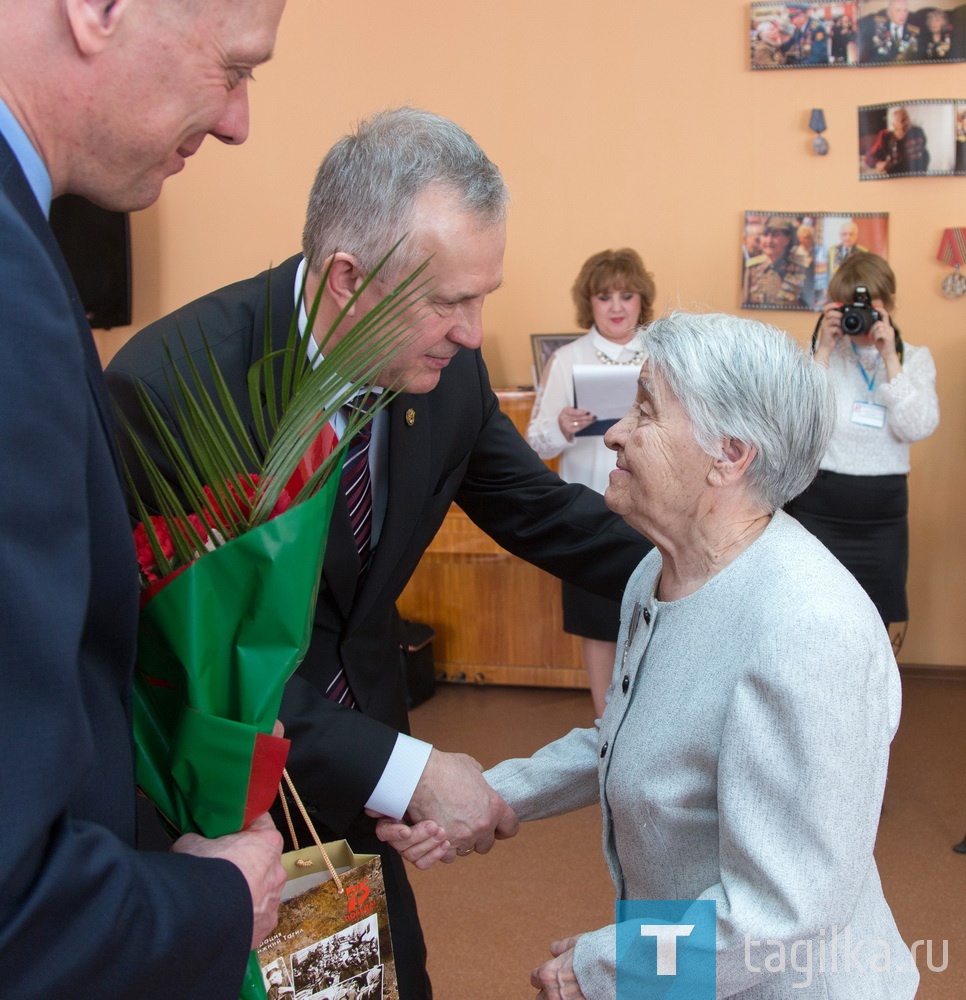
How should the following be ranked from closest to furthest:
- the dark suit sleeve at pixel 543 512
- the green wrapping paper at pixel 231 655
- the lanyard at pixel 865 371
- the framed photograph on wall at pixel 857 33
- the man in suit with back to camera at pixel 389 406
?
the green wrapping paper at pixel 231 655 → the man in suit with back to camera at pixel 389 406 → the dark suit sleeve at pixel 543 512 → the lanyard at pixel 865 371 → the framed photograph on wall at pixel 857 33

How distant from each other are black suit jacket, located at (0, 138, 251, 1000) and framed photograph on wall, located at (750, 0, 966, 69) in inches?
179

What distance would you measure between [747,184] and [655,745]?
159 inches

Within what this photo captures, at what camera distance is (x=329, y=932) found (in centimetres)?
115

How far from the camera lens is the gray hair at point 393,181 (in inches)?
58.5

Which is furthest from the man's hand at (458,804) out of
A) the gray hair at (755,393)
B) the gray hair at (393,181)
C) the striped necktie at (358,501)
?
the gray hair at (393,181)

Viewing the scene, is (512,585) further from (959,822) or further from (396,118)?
(396,118)

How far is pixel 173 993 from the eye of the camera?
83cm

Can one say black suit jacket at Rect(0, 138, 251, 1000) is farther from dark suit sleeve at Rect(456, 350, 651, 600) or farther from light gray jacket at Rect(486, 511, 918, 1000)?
dark suit sleeve at Rect(456, 350, 651, 600)

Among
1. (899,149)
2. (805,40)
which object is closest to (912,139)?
(899,149)

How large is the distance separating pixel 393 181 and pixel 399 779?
2.74ft

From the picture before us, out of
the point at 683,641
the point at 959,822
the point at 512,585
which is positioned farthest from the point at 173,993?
the point at 512,585

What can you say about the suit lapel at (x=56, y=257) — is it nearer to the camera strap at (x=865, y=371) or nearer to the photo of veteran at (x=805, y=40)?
the camera strap at (x=865, y=371)

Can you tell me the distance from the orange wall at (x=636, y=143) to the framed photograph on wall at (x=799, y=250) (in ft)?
0.20

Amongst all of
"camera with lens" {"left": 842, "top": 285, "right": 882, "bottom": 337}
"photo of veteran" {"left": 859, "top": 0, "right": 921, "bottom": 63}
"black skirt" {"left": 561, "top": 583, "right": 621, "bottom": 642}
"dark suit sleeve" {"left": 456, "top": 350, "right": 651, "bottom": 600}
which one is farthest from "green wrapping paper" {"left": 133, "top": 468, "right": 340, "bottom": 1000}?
"photo of veteran" {"left": 859, "top": 0, "right": 921, "bottom": 63}
